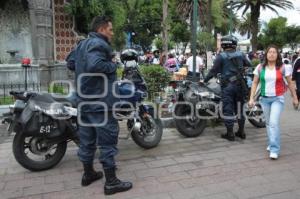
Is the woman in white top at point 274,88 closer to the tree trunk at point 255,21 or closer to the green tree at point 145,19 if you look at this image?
the tree trunk at point 255,21

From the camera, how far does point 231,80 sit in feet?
20.8

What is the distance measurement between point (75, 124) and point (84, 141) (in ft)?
2.61

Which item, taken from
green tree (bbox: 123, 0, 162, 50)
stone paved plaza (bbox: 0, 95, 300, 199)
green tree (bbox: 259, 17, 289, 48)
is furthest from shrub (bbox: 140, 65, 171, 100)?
green tree (bbox: 259, 17, 289, 48)

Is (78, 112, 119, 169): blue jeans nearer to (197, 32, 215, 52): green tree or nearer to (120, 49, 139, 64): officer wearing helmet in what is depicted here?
(120, 49, 139, 64): officer wearing helmet

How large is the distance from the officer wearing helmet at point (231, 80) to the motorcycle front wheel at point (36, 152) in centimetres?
283

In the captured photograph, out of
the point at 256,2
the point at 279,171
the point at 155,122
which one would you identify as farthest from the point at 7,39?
the point at 256,2

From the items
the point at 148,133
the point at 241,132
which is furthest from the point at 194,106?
the point at 148,133

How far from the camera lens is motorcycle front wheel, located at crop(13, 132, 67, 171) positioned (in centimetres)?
474

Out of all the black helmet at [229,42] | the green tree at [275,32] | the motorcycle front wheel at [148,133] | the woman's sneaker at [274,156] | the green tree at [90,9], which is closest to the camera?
the woman's sneaker at [274,156]

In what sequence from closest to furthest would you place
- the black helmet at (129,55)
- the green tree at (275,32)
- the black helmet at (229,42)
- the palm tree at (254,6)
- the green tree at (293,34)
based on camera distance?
the black helmet at (129,55) → the black helmet at (229,42) → the palm tree at (254,6) → the green tree at (275,32) → the green tree at (293,34)

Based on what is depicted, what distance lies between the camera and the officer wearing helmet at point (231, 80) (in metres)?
6.34

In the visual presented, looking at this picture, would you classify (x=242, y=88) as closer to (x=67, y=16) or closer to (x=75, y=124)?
(x=75, y=124)

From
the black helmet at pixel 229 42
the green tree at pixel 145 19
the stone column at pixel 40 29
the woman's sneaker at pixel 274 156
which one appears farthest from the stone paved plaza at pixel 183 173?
the green tree at pixel 145 19

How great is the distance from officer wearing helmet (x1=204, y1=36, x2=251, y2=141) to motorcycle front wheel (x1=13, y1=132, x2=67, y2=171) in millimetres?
2835
